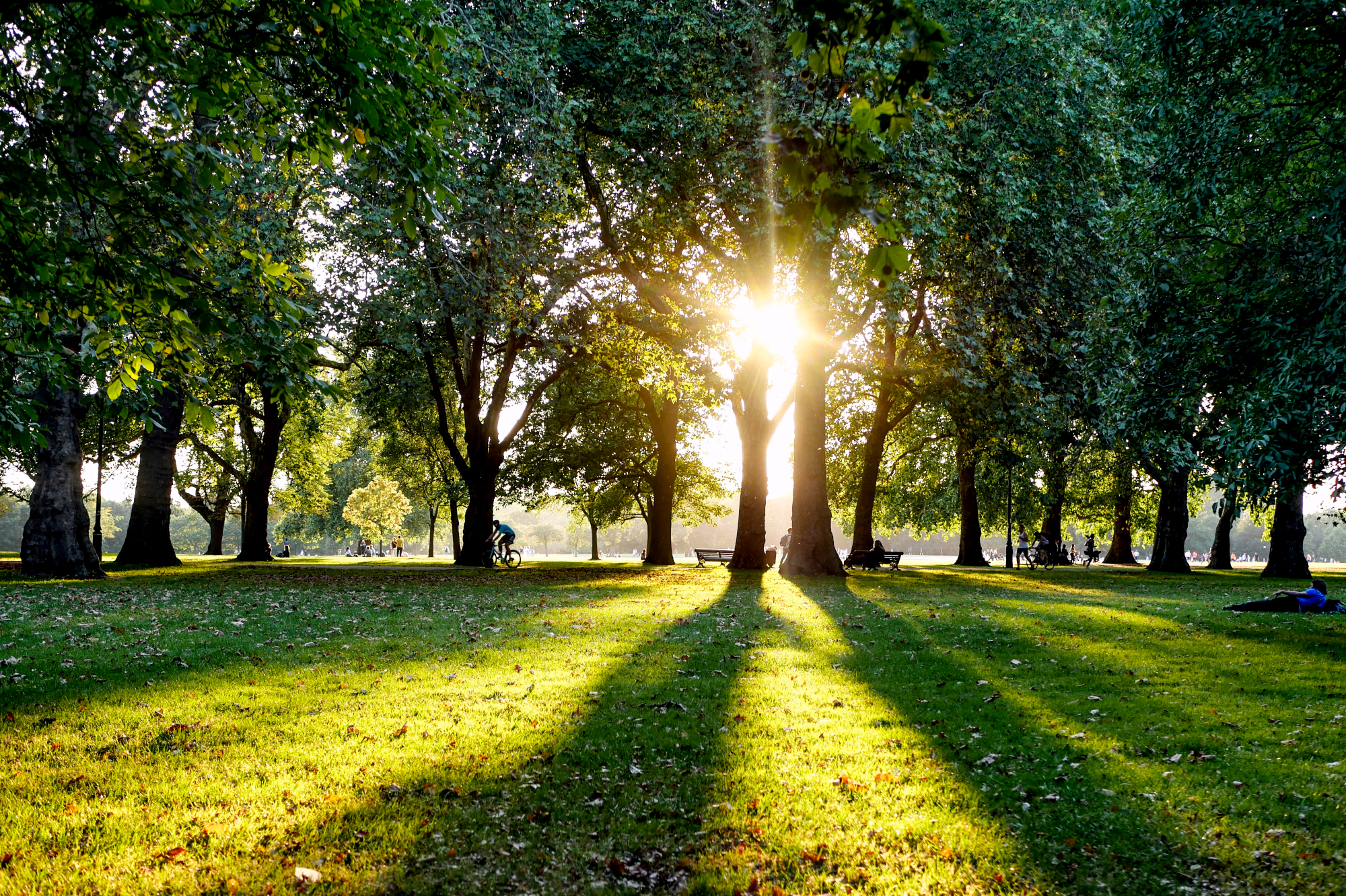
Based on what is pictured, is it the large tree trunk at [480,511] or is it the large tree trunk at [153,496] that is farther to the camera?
the large tree trunk at [480,511]

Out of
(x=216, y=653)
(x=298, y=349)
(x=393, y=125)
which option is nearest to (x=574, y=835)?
(x=298, y=349)

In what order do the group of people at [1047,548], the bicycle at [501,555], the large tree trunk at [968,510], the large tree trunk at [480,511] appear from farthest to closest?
the group of people at [1047,548], the large tree trunk at [968,510], the bicycle at [501,555], the large tree trunk at [480,511]

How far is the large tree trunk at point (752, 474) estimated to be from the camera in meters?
28.7

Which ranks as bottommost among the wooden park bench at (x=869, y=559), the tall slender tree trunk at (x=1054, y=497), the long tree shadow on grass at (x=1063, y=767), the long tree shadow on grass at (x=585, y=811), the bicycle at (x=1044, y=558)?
the bicycle at (x=1044, y=558)

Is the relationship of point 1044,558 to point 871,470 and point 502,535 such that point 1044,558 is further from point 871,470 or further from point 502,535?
point 502,535

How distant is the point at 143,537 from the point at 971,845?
1282 inches

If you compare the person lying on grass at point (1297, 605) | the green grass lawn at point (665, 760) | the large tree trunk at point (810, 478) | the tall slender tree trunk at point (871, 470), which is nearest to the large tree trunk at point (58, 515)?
the green grass lawn at point (665, 760)

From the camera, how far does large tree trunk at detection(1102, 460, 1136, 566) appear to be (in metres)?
45.1

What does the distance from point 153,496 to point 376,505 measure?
4401 centimetres

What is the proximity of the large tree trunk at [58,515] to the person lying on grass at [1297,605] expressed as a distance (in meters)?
28.9

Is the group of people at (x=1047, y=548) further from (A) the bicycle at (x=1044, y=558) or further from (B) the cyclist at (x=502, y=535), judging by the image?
(B) the cyclist at (x=502, y=535)

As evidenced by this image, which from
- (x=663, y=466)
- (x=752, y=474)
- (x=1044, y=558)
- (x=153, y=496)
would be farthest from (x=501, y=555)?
(x=1044, y=558)

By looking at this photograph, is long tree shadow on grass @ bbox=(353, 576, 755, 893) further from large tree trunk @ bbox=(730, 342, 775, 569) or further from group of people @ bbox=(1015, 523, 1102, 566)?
group of people @ bbox=(1015, 523, 1102, 566)

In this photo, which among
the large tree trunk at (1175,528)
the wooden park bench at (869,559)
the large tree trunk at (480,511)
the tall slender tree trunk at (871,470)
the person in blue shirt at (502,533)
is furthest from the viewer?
the large tree trunk at (1175,528)
